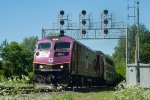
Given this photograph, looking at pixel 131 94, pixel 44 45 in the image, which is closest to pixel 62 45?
pixel 44 45

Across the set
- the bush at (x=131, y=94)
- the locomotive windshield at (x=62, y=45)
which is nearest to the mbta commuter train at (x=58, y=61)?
the locomotive windshield at (x=62, y=45)

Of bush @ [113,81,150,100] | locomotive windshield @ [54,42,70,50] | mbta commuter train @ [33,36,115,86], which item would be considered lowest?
bush @ [113,81,150,100]

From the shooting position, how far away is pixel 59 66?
27203mm

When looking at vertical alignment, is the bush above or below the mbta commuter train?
below

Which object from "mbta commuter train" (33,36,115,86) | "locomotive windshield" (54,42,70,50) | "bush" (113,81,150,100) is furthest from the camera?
"locomotive windshield" (54,42,70,50)

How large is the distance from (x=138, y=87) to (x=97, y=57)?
92.2 feet

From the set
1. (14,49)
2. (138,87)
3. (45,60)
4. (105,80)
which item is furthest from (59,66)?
(14,49)

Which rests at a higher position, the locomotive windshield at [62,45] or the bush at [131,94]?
the locomotive windshield at [62,45]

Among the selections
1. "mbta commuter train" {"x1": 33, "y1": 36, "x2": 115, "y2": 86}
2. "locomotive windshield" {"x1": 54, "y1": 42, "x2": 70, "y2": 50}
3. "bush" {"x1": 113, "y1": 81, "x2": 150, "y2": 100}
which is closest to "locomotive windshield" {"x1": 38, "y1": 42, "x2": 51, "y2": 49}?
"mbta commuter train" {"x1": 33, "y1": 36, "x2": 115, "y2": 86}

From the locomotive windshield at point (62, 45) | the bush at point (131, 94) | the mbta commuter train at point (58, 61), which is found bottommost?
the bush at point (131, 94)

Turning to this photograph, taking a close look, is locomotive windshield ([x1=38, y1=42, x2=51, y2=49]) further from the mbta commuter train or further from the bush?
the bush

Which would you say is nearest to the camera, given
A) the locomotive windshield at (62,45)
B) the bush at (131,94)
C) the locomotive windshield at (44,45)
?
the bush at (131,94)

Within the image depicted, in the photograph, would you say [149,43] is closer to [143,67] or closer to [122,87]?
[143,67]

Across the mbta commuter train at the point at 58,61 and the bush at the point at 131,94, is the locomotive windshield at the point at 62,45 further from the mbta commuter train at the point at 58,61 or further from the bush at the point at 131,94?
the bush at the point at 131,94
